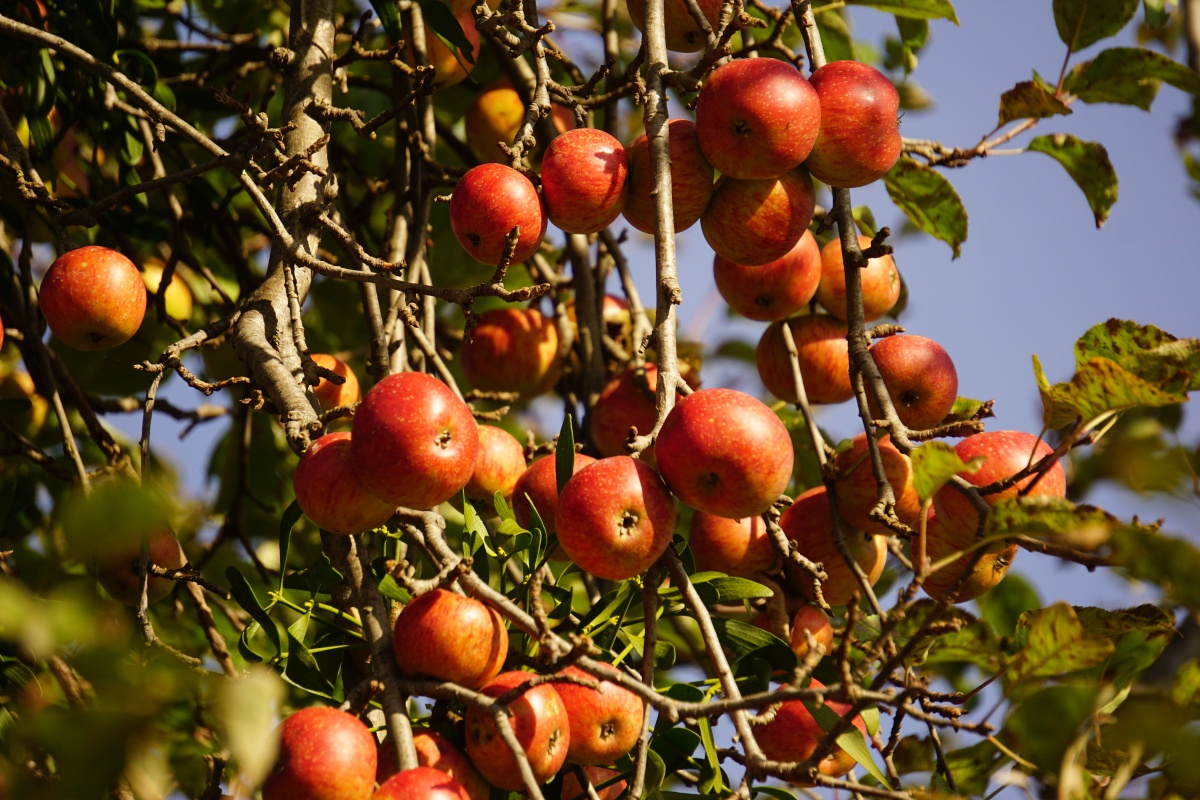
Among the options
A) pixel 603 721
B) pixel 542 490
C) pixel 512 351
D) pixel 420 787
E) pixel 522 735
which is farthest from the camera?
pixel 512 351

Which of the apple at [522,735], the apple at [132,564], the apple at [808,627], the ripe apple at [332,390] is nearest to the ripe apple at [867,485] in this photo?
the apple at [808,627]

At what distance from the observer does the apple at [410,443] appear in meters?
1.44

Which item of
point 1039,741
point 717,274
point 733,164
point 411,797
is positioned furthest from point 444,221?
point 1039,741

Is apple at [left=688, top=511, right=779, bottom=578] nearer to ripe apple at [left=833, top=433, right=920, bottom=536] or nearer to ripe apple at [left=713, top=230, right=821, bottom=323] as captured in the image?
ripe apple at [left=833, top=433, right=920, bottom=536]

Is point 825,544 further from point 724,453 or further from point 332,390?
point 332,390

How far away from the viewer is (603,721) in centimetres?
154

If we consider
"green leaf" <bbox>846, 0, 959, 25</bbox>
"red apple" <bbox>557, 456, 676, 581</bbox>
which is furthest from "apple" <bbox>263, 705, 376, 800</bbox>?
"green leaf" <bbox>846, 0, 959, 25</bbox>

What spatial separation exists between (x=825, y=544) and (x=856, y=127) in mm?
780

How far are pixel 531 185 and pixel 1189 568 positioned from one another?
1.16 meters

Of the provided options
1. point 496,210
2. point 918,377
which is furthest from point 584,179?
point 918,377

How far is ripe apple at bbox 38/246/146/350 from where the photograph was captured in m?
1.91

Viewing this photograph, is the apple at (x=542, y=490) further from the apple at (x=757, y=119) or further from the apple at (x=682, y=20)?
the apple at (x=682, y=20)

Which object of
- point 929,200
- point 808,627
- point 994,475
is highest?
point 929,200

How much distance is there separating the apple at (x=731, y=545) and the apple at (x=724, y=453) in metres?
0.47
